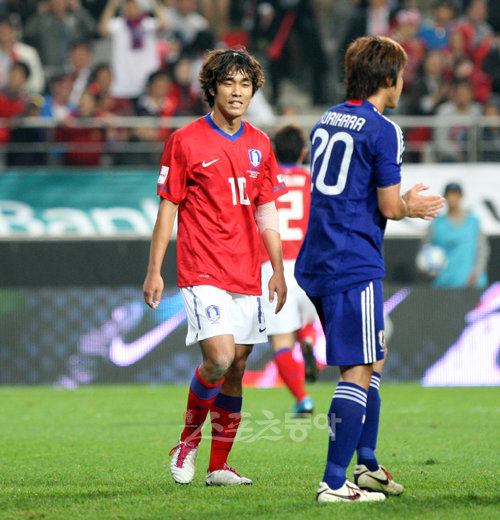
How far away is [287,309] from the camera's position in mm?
8969

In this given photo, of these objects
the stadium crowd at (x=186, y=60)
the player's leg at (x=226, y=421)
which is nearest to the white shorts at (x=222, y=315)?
the player's leg at (x=226, y=421)

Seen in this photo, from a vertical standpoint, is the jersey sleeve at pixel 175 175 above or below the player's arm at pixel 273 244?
above

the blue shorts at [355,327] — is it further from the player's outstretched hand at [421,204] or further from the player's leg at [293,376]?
the player's leg at [293,376]

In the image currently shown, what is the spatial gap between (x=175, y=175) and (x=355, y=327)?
52.8 inches

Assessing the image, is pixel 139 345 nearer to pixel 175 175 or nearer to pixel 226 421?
pixel 226 421

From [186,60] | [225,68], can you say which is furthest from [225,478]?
[186,60]

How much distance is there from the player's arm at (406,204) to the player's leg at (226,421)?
4.09 feet

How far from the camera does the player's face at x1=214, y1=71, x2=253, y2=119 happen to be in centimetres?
558

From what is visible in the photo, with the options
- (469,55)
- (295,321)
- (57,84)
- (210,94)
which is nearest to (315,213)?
(210,94)

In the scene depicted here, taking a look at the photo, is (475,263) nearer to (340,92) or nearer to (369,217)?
(340,92)

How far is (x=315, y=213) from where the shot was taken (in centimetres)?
508

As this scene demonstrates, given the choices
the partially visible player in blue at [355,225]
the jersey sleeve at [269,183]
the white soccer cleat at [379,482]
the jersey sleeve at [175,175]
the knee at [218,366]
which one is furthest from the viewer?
the jersey sleeve at [269,183]

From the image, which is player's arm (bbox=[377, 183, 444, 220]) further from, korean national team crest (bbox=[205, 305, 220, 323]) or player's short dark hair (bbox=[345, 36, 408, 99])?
korean national team crest (bbox=[205, 305, 220, 323])

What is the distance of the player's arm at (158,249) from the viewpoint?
5.45 metres
